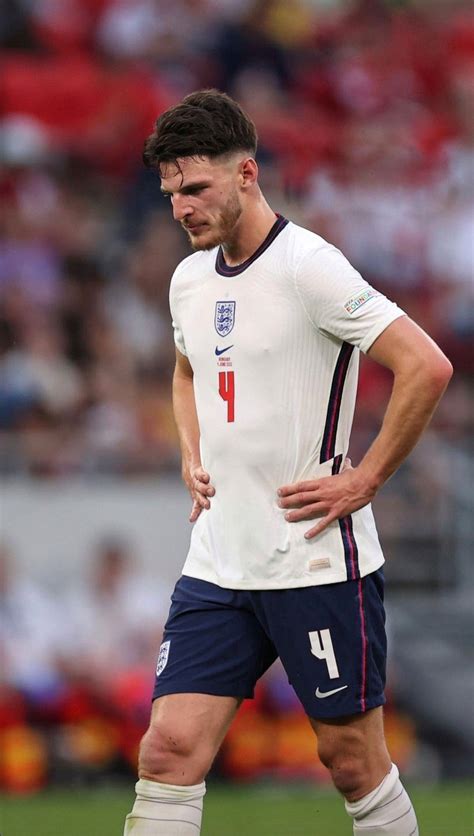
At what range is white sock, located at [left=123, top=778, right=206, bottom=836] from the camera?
3.97 metres

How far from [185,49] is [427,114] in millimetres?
1885

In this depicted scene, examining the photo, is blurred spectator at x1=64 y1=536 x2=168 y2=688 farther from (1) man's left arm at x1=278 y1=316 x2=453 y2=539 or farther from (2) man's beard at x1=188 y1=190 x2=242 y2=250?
(2) man's beard at x1=188 y1=190 x2=242 y2=250

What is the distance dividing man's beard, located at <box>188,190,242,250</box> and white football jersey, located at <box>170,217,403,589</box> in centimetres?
11

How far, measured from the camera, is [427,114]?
11.1 metres

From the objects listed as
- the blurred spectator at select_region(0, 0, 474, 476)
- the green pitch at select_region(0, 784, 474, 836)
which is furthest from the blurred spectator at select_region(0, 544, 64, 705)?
the blurred spectator at select_region(0, 0, 474, 476)

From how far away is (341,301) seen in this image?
3949 millimetres

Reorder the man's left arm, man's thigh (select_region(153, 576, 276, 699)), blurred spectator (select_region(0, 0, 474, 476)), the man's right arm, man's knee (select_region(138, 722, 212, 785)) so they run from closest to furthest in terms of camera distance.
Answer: the man's left arm → man's knee (select_region(138, 722, 212, 785)) → man's thigh (select_region(153, 576, 276, 699)) → the man's right arm → blurred spectator (select_region(0, 0, 474, 476))

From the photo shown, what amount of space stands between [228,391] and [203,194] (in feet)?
1.82

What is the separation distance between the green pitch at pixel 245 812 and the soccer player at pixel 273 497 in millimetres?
2660

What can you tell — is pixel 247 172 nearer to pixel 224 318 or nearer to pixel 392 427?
pixel 224 318

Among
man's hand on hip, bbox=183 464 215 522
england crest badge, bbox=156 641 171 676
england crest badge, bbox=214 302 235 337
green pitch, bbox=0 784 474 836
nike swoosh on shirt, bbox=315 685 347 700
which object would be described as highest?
england crest badge, bbox=214 302 235 337

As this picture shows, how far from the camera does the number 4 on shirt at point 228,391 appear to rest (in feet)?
13.5

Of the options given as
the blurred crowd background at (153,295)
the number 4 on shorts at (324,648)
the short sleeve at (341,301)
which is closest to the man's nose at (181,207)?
the short sleeve at (341,301)

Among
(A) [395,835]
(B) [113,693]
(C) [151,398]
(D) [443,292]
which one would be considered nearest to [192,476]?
(A) [395,835]
